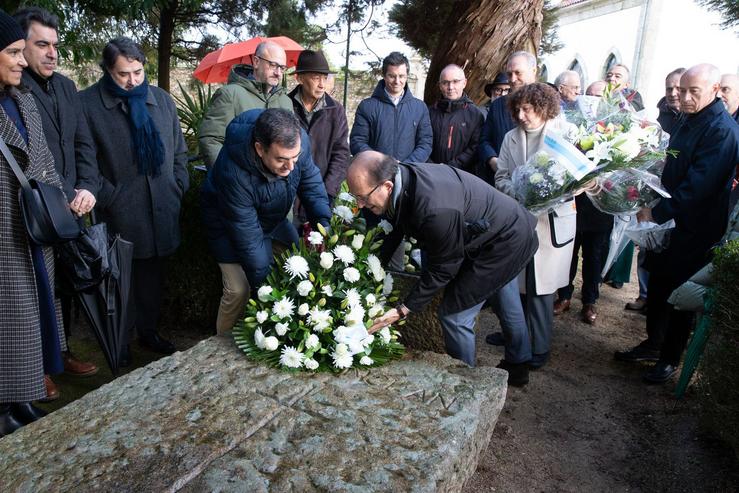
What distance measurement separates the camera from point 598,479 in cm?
268

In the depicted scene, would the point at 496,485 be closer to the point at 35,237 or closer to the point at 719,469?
the point at 719,469

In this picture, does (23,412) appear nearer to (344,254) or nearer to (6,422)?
(6,422)

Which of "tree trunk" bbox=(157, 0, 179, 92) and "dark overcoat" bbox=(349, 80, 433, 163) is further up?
"tree trunk" bbox=(157, 0, 179, 92)

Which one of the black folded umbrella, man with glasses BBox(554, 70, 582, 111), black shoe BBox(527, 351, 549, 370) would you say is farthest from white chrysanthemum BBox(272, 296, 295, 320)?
man with glasses BBox(554, 70, 582, 111)

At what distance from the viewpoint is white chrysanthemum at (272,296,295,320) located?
2531 mm

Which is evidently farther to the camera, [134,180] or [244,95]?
[244,95]

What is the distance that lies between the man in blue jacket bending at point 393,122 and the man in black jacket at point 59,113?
2.01 metres

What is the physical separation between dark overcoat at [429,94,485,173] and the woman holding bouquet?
37.6 inches

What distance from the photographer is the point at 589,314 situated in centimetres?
454

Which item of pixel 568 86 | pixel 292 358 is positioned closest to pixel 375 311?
pixel 292 358

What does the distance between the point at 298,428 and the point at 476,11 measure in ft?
16.8

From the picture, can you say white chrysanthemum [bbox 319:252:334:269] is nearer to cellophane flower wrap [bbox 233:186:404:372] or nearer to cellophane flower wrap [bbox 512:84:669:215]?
cellophane flower wrap [bbox 233:186:404:372]

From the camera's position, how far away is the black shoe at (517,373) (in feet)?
11.3

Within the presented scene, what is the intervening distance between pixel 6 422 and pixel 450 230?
90.7 inches
